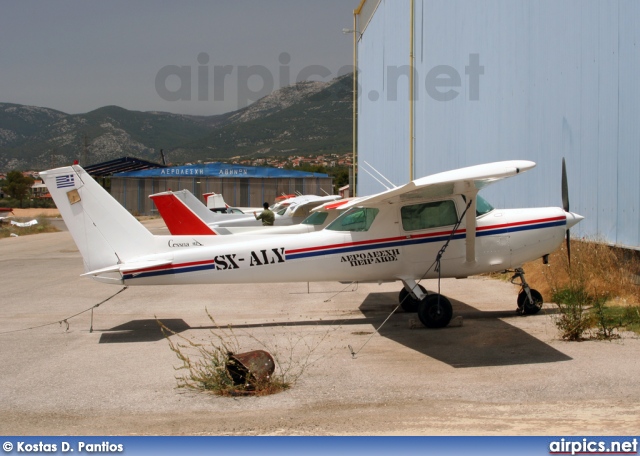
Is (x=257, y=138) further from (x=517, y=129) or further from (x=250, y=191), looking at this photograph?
(x=517, y=129)

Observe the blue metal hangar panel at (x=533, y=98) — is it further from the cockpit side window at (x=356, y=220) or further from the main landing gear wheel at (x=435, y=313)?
the cockpit side window at (x=356, y=220)

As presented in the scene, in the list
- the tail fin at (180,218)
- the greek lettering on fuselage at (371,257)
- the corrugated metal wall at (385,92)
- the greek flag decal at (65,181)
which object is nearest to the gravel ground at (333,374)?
the greek lettering on fuselage at (371,257)

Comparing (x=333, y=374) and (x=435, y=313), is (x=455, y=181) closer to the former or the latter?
(x=435, y=313)

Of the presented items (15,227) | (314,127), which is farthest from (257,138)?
(15,227)

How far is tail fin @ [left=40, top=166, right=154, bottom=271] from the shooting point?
1039 cm

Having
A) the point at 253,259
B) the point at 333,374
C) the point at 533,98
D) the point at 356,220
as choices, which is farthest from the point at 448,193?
the point at 533,98

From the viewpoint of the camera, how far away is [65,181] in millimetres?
10406

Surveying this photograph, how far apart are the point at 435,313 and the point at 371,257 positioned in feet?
4.27

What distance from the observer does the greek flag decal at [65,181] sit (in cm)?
1040

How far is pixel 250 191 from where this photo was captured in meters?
72.9

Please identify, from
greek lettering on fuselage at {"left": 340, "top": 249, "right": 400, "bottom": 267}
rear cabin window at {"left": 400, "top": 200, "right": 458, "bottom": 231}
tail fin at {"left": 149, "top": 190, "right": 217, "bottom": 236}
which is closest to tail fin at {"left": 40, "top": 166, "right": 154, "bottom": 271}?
greek lettering on fuselage at {"left": 340, "top": 249, "right": 400, "bottom": 267}

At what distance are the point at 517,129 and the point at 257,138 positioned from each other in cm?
17462

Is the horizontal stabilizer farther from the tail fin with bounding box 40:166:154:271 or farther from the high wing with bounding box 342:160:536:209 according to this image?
the high wing with bounding box 342:160:536:209

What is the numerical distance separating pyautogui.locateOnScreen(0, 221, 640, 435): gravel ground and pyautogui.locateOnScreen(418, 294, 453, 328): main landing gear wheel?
0.17 meters
